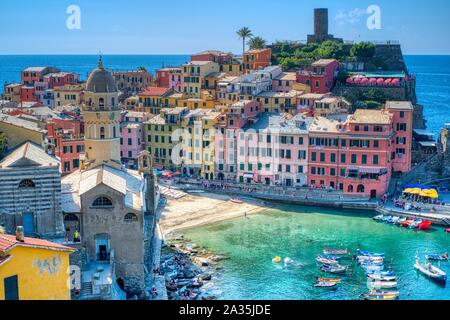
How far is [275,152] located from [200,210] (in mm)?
8361

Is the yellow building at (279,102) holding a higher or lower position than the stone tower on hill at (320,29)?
lower

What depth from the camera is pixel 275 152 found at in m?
49.3

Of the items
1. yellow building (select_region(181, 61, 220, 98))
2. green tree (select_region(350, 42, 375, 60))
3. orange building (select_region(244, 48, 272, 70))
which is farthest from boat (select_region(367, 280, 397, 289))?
green tree (select_region(350, 42, 375, 60))

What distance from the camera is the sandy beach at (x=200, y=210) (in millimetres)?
42156

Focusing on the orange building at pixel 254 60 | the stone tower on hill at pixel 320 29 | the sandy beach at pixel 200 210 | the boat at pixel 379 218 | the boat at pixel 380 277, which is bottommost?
the boat at pixel 380 277

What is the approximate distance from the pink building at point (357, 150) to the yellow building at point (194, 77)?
2090 cm

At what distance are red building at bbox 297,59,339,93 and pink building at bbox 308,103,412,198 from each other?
1193 centimetres

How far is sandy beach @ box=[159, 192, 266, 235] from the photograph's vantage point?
42.2 metres

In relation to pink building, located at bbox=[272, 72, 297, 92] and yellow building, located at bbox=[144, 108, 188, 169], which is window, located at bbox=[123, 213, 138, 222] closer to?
yellow building, located at bbox=[144, 108, 188, 169]

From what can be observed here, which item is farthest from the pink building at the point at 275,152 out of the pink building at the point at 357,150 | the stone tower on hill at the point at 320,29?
the stone tower on hill at the point at 320,29

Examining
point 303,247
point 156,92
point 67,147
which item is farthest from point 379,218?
point 156,92

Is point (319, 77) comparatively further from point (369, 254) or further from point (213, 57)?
point (369, 254)

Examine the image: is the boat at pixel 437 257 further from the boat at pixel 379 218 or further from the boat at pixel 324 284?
the boat at pixel 379 218

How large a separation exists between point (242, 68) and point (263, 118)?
19.5 meters
